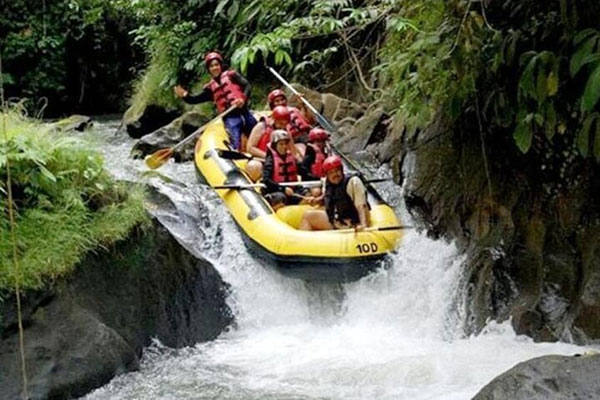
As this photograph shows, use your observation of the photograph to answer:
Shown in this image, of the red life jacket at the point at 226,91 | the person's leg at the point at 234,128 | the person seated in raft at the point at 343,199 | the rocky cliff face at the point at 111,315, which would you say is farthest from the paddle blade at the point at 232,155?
the rocky cliff face at the point at 111,315

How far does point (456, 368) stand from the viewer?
524cm

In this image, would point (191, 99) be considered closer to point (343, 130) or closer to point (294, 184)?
point (343, 130)

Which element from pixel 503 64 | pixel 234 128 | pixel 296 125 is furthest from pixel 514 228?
pixel 234 128

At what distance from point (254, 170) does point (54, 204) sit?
2.77 m

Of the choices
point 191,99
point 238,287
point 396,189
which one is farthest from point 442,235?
point 191,99

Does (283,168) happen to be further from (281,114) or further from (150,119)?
(150,119)

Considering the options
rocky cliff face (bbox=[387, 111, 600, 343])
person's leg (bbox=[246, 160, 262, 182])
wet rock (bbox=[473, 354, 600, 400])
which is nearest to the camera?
wet rock (bbox=[473, 354, 600, 400])

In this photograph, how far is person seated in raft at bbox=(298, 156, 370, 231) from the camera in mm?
6633

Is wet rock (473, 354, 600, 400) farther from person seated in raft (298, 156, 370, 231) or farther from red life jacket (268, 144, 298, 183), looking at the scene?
red life jacket (268, 144, 298, 183)

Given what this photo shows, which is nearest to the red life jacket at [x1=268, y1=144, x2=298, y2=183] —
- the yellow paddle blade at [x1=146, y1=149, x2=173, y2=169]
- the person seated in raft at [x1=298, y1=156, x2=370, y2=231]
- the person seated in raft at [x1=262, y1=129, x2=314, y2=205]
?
the person seated in raft at [x1=262, y1=129, x2=314, y2=205]

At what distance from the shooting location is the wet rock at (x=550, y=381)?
3.74 meters

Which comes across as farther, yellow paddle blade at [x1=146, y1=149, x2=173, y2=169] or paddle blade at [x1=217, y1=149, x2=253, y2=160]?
yellow paddle blade at [x1=146, y1=149, x2=173, y2=169]

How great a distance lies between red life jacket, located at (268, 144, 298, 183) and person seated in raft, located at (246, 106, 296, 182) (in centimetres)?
45

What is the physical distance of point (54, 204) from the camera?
5.53 metres
